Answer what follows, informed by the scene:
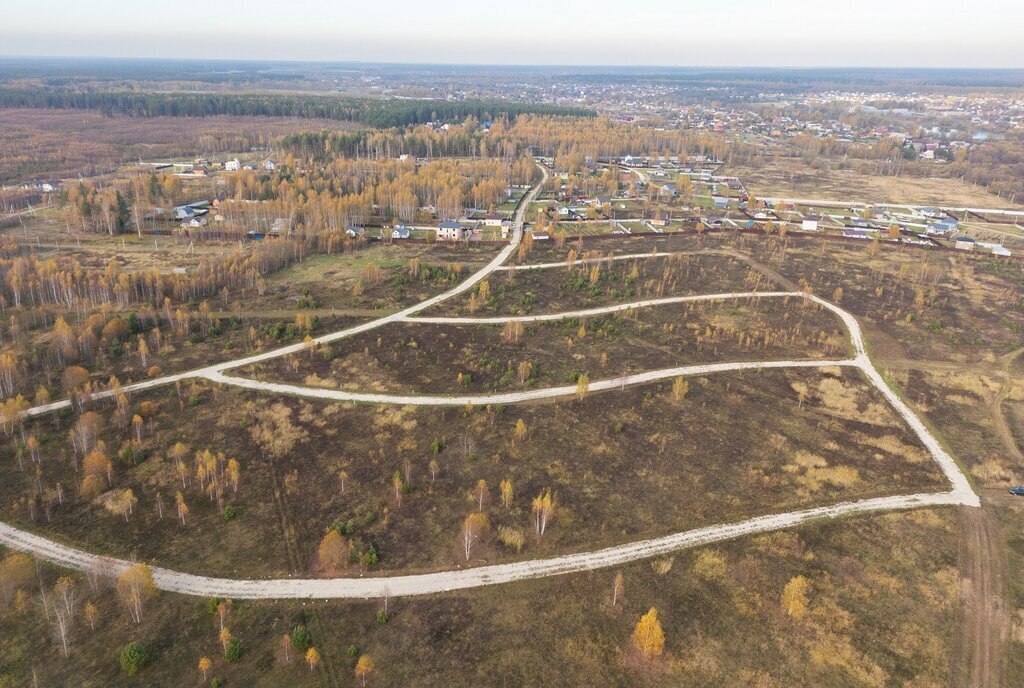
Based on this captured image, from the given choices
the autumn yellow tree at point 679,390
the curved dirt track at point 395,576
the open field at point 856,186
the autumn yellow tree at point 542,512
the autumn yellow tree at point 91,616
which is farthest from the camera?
the open field at point 856,186

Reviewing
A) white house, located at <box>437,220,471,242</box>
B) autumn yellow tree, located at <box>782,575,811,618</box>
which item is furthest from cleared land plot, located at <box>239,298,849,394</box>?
white house, located at <box>437,220,471,242</box>

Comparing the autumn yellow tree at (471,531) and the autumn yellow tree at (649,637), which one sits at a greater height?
the autumn yellow tree at (471,531)

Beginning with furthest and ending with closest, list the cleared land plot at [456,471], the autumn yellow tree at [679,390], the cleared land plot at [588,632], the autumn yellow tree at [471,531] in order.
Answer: the autumn yellow tree at [679,390], the cleared land plot at [456,471], the autumn yellow tree at [471,531], the cleared land plot at [588,632]

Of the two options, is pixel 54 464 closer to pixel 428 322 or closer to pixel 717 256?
pixel 428 322

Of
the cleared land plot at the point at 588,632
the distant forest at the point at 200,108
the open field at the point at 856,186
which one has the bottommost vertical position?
the cleared land plot at the point at 588,632

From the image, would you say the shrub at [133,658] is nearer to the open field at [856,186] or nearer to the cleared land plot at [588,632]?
the cleared land plot at [588,632]

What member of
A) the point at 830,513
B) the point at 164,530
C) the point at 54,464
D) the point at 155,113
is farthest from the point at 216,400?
the point at 155,113

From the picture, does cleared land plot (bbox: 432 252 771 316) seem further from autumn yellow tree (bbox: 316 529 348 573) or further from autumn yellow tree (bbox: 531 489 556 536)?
autumn yellow tree (bbox: 316 529 348 573)

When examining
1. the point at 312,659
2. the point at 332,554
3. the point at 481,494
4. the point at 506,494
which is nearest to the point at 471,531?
the point at 481,494

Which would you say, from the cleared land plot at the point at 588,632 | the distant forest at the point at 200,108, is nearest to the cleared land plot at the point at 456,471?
the cleared land plot at the point at 588,632
